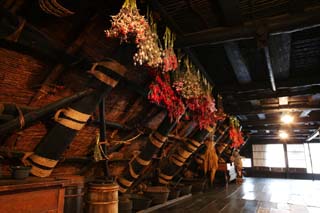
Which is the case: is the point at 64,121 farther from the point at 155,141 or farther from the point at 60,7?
the point at 155,141

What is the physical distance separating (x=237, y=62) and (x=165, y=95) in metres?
1.35

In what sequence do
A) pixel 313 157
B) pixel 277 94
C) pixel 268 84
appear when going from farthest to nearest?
pixel 313 157
pixel 277 94
pixel 268 84

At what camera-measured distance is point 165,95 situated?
2.85m

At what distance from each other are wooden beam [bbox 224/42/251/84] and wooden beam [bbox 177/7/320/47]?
0.55 meters

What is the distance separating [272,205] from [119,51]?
185 inches

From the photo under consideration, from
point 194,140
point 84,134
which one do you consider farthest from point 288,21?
point 194,140

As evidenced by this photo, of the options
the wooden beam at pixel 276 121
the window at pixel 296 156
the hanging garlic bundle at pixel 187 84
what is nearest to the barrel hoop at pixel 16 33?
the hanging garlic bundle at pixel 187 84

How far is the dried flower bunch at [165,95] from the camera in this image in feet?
8.84

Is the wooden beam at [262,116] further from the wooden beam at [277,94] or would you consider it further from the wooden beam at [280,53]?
the wooden beam at [280,53]

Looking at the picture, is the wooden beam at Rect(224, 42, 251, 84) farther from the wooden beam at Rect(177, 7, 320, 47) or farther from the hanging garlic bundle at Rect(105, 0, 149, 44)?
the hanging garlic bundle at Rect(105, 0, 149, 44)

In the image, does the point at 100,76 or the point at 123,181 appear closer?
the point at 100,76

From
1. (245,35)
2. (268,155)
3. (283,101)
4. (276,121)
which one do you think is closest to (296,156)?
(268,155)

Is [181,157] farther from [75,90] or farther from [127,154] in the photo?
[75,90]

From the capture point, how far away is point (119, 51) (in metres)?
2.19
